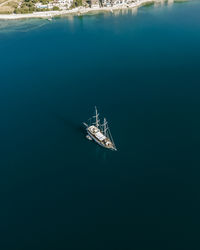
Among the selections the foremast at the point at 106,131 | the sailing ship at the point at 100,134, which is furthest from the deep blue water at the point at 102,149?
the sailing ship at the point at 100,134

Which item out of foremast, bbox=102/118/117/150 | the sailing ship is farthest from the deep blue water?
the sailing ship

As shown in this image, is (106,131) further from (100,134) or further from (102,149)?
(102,149)

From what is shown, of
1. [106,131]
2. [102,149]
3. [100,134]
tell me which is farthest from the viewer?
[106,131]

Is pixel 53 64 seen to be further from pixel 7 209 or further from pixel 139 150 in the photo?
pixel 7 209

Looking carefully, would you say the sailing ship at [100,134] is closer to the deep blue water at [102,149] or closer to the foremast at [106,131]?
the foremast at [106,131]

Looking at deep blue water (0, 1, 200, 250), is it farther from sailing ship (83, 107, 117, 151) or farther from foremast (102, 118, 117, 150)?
sailing ship (83, 107, 117, 151)

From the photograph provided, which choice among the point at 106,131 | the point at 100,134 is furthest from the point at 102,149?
the point at 106,131

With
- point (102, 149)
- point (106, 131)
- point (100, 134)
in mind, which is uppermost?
point (100, 134)
